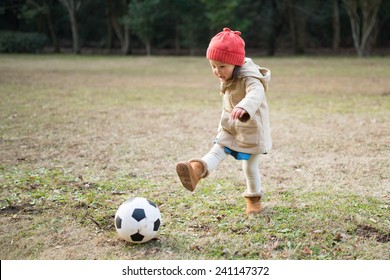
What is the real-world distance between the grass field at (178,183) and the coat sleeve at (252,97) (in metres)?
1.00

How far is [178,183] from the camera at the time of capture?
5.25 m

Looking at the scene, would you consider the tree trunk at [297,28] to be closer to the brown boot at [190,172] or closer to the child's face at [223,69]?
the child's face at [223,69]

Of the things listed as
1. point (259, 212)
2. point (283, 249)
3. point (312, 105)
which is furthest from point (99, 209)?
point (312, 105)

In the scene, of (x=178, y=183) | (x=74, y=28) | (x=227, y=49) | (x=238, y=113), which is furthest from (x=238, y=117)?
(x=74, y=28)

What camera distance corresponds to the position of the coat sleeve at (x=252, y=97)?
12.0ft

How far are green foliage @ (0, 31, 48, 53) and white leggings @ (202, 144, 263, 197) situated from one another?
33942 millimetres

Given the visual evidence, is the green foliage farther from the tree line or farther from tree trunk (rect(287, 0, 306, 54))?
tree trunk (rect(287, 0, 306, 54))

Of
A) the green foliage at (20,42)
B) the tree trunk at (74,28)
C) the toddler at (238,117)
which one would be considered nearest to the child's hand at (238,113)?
the toddler at (238,117)

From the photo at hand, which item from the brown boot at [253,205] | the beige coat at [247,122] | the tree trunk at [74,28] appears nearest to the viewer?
the beige coat at [247,122]

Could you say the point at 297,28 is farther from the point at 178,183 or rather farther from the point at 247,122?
the point at 247,122

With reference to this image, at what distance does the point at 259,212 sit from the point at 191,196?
816 mm

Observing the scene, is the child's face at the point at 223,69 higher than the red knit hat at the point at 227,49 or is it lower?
lower

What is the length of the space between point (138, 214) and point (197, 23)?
1203 inches

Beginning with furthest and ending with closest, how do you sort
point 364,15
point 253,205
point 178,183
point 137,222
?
point 364,15
point 178,183
point 253,205
point 137,222
